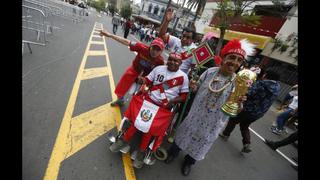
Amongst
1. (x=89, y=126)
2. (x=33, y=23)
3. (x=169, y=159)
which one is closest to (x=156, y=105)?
(x=169, y=159)

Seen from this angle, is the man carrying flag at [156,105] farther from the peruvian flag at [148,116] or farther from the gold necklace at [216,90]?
the gold necklace at [216,90]

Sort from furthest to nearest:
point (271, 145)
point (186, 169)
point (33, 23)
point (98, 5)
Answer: point (98, 5) < point (33, 23) < point (271, 145) < point (186, 169)

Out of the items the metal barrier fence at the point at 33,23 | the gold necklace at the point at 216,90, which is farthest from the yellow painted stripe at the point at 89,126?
the metal barrier fence at the point at 33,23

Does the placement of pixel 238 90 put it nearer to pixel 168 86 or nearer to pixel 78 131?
pixel 168 86

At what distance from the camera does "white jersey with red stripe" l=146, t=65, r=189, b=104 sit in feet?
8.57

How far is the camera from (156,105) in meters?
2.55

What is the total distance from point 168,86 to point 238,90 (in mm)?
982

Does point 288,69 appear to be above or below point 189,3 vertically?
below

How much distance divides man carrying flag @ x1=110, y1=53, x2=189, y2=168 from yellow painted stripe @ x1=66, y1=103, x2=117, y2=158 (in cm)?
55

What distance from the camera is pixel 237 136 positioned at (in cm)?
480

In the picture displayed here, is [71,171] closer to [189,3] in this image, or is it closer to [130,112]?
[130,112]

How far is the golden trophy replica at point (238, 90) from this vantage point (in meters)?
2.03
